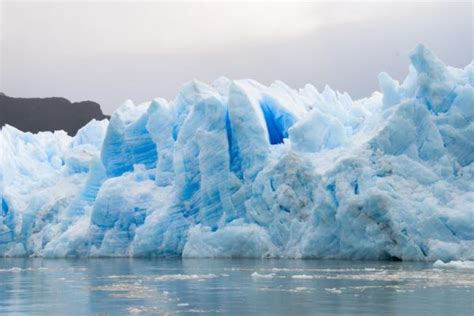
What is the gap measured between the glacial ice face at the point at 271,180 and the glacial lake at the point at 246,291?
2976mm

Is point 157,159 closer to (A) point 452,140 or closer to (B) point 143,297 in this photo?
(A) point 452,140

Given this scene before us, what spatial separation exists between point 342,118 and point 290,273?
14.3 meters

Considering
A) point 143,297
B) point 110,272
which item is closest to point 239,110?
point 110,272

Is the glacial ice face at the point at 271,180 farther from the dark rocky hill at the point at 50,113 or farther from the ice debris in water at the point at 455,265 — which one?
the dark rocky hill at the point at 50,113

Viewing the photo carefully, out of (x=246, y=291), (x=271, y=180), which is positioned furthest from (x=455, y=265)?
(x=246, y=291)

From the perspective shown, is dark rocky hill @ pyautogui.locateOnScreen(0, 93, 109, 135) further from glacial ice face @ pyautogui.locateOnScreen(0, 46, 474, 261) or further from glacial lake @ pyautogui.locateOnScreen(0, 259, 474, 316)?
glacial lake @ pyautogui.locateOnScreen(0, 259, 474, 316)

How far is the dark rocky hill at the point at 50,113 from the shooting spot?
327ft

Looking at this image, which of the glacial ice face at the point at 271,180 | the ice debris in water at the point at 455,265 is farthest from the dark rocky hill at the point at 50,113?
the ice debris in water at the point at 455,265

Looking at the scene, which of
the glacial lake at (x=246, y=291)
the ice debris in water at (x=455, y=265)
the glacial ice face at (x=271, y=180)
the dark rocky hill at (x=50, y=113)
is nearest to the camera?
the glacial lake at (x=246, y=291)

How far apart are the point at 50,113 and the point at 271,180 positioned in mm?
76436

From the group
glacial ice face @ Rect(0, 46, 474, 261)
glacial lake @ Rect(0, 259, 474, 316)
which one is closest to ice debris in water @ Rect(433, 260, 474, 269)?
glacial lake @ Rect(0, 259, 474, 316)

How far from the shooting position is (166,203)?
31953 millimetres

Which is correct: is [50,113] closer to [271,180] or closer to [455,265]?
[271,180]

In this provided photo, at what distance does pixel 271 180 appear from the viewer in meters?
29.1
